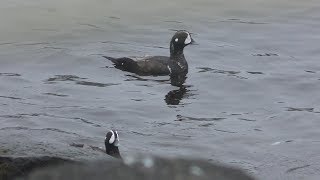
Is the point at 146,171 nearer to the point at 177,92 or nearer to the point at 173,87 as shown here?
the point at 177,92

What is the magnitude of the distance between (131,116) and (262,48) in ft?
17.1

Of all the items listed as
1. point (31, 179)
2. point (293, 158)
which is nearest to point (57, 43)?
point (293, 158)

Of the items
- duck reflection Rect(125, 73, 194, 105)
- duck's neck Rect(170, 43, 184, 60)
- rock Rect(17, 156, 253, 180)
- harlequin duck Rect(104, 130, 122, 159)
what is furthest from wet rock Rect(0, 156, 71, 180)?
duck's neck Rect(170, 43, 184, 60)

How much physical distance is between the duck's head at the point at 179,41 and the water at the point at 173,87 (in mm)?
461

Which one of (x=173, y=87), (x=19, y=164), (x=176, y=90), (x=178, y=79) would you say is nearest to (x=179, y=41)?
(x=178, y=79)

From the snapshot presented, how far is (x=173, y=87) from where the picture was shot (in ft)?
42.3

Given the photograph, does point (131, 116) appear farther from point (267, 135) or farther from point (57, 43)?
point (57, 43)

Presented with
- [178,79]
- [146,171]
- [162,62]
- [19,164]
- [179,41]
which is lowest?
[178,79]

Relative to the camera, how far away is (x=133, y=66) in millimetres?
13242

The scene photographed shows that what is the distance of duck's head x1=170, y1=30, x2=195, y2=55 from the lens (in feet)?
46.1

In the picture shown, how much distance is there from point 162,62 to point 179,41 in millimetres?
633

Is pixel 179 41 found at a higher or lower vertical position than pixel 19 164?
lower

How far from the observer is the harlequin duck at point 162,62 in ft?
43.6

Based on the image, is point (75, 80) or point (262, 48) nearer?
point (75, 80)
